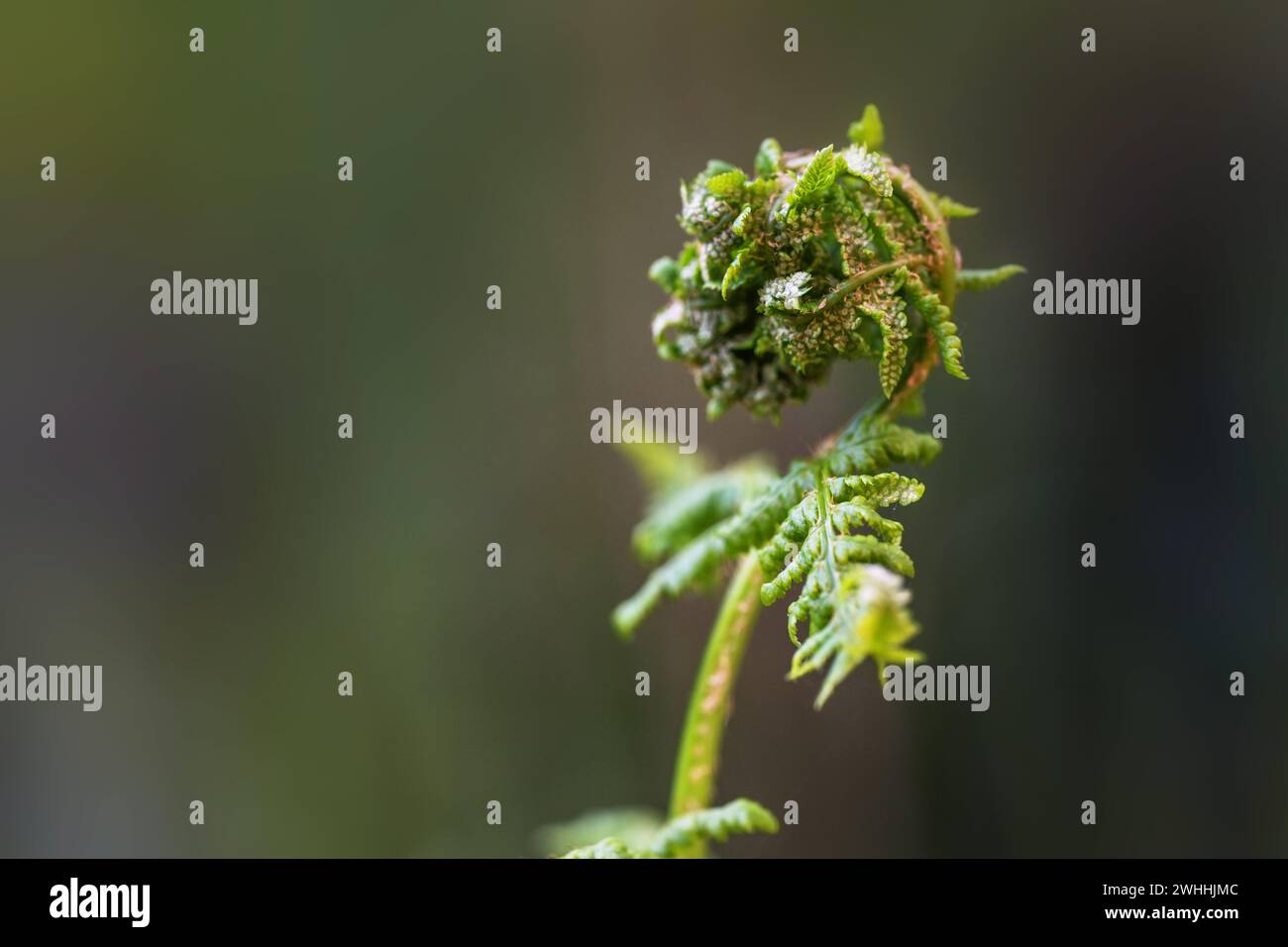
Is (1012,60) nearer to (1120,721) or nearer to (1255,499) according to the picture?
(1255,499)

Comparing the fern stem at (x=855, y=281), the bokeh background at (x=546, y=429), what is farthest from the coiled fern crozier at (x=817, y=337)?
the bokeh background at (x=546, y=429)

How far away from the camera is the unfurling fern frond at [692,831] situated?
1372 millimetres

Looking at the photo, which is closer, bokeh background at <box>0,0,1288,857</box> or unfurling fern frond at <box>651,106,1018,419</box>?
unfurling fern frond at <box>651,106,1018,419</box>

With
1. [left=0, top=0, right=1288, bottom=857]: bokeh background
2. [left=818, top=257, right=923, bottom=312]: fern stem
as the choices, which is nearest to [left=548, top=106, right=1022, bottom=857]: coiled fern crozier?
[left=818, top=257, right=923, bottom=312]: fern stem

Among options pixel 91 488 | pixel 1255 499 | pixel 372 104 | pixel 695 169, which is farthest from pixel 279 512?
pixel 1255 499

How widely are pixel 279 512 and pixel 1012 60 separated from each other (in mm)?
3200

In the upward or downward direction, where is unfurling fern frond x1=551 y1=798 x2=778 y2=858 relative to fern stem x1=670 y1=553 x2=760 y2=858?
downward

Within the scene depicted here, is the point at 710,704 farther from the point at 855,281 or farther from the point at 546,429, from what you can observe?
the point at 546,429

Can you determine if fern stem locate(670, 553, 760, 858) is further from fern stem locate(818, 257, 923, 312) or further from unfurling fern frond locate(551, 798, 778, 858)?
fern stem locate(818, 257, 923, 312)

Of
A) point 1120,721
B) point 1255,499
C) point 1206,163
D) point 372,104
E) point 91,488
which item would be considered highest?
point 372,104

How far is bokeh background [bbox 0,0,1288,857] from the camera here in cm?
362

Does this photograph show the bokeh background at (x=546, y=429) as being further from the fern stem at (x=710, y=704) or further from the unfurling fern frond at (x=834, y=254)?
the unfurling fern frond at (x=834, y=254)

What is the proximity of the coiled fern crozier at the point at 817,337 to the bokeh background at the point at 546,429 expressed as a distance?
7.35ft

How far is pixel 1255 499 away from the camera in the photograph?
140 inches
